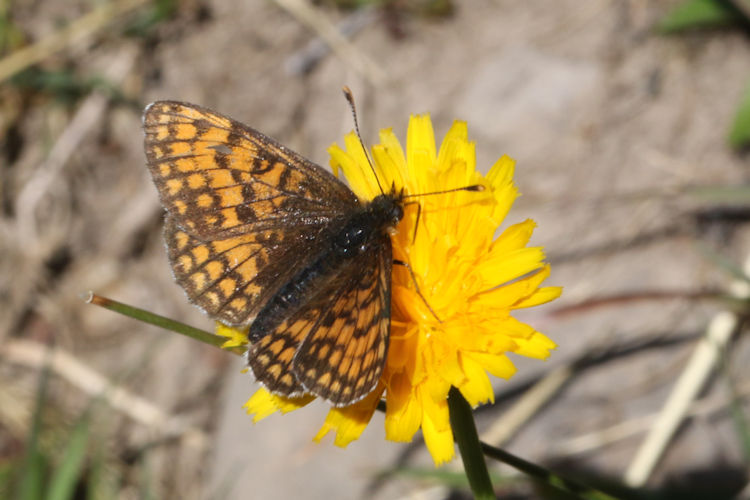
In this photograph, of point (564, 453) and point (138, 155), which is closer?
point (564, 453)

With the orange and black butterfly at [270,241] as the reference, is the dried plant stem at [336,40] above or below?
above

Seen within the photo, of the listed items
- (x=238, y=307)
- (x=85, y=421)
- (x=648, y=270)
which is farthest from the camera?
(x=648, y=270)

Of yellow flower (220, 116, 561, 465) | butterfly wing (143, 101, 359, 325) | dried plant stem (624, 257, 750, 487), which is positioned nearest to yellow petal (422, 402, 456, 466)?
yellow flower (220, 116, 561, 465)

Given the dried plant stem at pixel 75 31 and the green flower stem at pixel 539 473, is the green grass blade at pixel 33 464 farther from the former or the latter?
the green flower stem at pixel 539 473

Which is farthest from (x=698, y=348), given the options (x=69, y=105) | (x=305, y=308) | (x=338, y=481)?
(x=69, y=105)

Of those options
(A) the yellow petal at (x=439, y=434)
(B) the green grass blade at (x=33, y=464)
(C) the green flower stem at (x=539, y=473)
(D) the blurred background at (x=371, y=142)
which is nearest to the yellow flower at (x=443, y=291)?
(A) the yellow petal at (x=439, y=434)

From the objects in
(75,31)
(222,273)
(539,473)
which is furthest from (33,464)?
(75,31)

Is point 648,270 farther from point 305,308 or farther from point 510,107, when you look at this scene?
point 305,308
